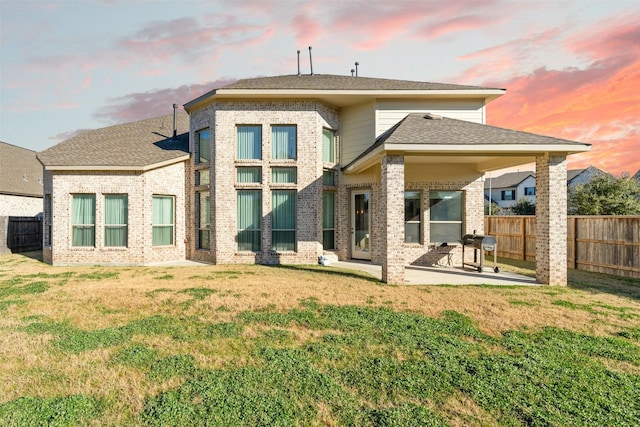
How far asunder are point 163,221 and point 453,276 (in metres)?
11.5

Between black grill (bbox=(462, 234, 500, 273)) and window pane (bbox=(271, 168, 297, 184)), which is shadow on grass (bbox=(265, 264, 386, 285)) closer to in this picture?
window pane (bbox=(271, 168, 297, 184))

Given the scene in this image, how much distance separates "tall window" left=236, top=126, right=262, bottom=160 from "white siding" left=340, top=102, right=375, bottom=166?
11.9ft

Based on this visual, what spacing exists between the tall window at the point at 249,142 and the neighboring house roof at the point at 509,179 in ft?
166

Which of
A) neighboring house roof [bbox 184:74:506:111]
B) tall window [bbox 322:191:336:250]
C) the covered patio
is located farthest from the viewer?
tall window [bbox 322:191:336:250]

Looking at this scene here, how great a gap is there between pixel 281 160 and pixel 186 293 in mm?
6787

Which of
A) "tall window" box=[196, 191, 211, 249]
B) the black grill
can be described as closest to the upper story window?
the black grill

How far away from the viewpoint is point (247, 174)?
43.1ft

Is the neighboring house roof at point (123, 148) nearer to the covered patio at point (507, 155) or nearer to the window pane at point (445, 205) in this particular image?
the covered patio at point (507, 155)

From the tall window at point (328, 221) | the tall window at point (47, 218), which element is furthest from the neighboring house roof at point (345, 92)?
the tall window at point (47, 218)

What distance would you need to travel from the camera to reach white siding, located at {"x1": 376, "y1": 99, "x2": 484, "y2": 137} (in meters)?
12.6

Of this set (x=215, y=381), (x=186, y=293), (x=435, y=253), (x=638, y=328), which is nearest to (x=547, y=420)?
(x=215, y=381)

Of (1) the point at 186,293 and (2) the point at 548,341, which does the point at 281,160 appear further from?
(2) the point at 548,341

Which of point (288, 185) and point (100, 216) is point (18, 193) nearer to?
point (100, 216)

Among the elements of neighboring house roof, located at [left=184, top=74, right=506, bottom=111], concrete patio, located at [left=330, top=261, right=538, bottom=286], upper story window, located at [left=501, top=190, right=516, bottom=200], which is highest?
neighboring house roof, located at [left=184, top=74, right=506, bottom=111]
